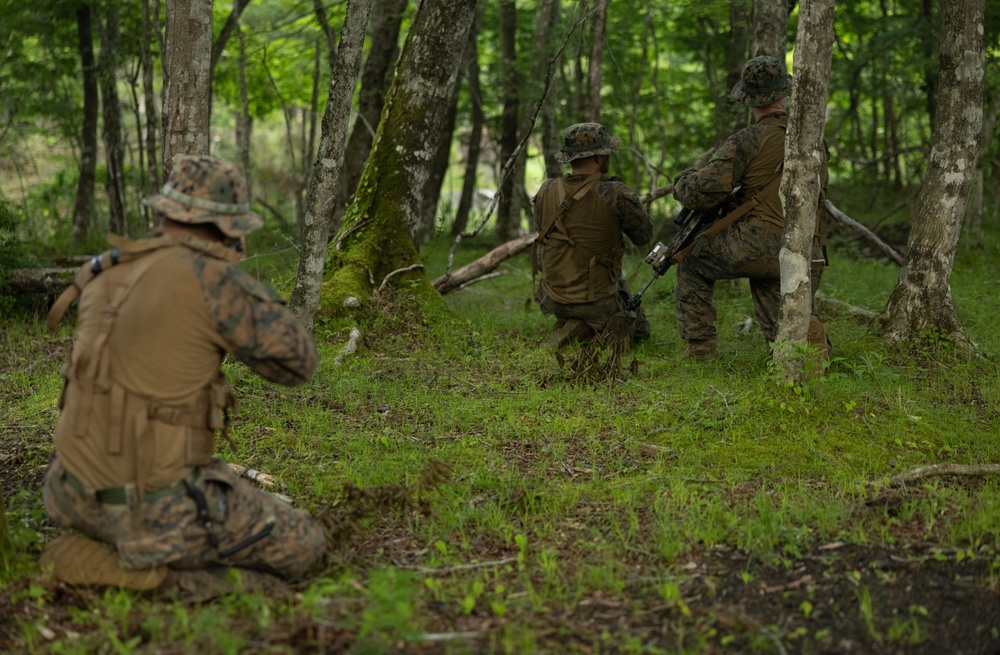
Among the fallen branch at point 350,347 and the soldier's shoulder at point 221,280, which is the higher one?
the soldier's shoulder at point 221,280

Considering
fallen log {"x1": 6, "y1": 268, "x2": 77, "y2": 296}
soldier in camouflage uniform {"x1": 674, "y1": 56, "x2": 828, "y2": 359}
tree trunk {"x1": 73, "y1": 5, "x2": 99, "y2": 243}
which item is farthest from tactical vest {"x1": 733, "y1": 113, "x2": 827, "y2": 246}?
tree trunk {"x1": 73, "y1": 5, "x2": 99, "y2": 243}

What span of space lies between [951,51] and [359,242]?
537cm

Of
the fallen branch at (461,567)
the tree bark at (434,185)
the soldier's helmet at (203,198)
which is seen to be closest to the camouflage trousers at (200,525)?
the fallen branch at (461,567)

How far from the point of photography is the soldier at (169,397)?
351cm

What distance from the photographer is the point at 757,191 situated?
7148 millimetres

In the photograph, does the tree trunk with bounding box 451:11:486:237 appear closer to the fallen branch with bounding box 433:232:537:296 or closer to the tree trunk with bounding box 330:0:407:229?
the tree trunk with bounding box 330:0:407:229

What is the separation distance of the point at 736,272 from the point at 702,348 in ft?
2.57

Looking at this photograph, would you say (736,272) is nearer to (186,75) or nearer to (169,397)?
(186,75)

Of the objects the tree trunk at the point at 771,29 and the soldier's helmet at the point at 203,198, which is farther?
the tree trunk at the point at 771,29

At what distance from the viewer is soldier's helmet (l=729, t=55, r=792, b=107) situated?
22.7 ft

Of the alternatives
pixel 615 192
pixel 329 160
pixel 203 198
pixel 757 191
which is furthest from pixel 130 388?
pixel 615 192

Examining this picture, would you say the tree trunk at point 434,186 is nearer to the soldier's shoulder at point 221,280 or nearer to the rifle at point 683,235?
the rifle at point 683,235

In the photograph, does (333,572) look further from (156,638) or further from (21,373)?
(21,373)

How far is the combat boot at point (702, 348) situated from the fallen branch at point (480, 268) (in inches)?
103
